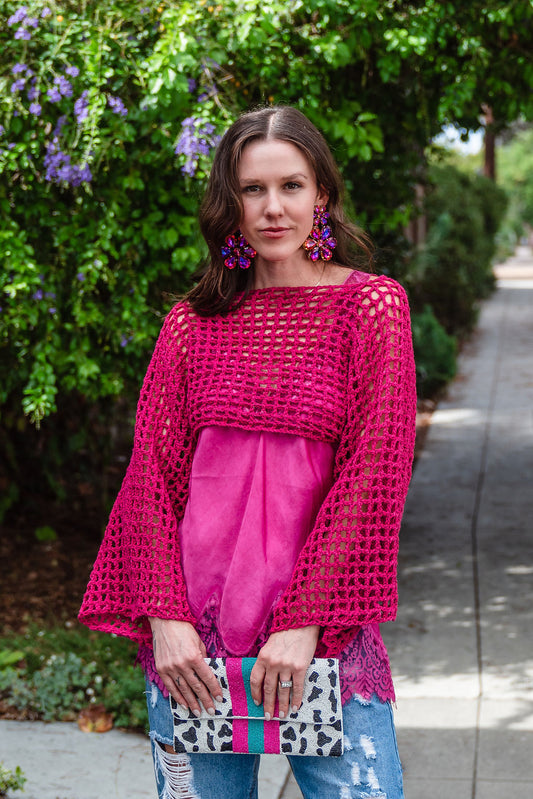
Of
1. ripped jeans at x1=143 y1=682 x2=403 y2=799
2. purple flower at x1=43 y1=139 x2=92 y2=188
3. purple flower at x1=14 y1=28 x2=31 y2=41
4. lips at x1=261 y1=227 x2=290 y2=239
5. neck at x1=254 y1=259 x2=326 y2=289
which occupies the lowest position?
ripped jeans at x1=143 y1=682 x2=403 y2=799

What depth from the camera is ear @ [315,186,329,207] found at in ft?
6.36

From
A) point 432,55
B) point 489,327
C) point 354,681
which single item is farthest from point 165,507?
point 489,327

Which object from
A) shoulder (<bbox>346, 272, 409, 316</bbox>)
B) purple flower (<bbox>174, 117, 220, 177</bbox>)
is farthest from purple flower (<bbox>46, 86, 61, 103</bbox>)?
shoulder (<bbox>346, 272, 409, 316</bbox>)

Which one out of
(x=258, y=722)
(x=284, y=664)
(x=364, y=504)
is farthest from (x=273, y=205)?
(x=258, y=722)

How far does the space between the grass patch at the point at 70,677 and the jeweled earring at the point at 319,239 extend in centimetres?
218

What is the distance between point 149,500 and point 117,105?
2.15 meters

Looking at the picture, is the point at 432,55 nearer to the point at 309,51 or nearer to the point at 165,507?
the point at 309,51

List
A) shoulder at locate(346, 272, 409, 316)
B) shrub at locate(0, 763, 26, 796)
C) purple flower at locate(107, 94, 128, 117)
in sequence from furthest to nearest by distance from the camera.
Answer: purple flower at locate(107, 94, 128, 117)
shrub at locate(0, 763, 26, 796)
shoulder at locate(346, 272, 409, 316)

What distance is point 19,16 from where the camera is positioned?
141 inches

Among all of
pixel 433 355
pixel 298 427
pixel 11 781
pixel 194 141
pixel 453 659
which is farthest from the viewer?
pixel 433 355

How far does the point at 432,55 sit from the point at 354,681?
3068mm

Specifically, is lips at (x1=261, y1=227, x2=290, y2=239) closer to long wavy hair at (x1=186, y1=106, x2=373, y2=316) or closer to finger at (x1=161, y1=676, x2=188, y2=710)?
long wavy hair at (x1=186, y1=106, x2=373, y2=316)

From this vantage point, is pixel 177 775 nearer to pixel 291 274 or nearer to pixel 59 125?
pixel 291 274

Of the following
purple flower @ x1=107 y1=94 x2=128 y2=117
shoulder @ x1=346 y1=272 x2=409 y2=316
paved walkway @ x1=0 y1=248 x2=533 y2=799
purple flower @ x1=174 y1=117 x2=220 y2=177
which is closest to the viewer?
shoulder @ x1=346 y1=272 x2=409 y2=316
